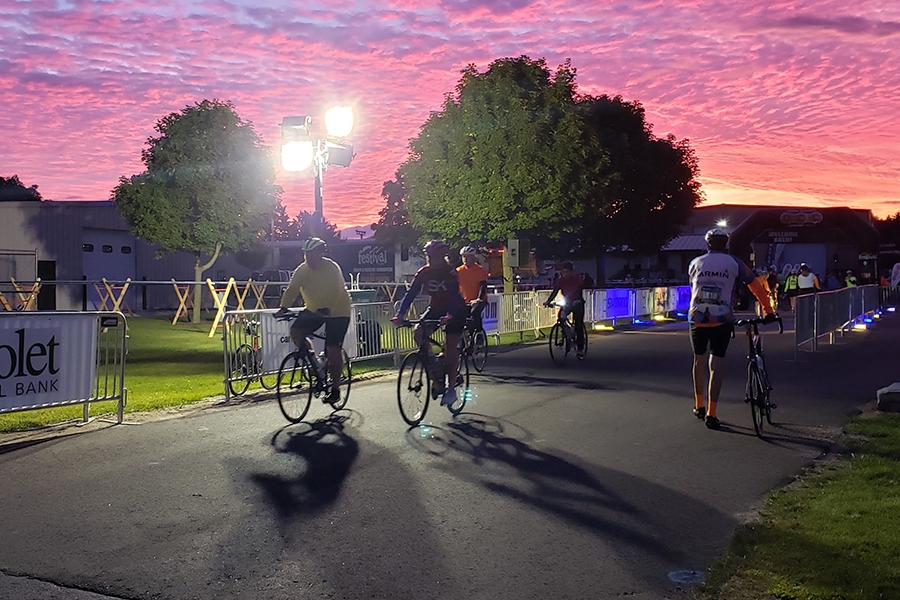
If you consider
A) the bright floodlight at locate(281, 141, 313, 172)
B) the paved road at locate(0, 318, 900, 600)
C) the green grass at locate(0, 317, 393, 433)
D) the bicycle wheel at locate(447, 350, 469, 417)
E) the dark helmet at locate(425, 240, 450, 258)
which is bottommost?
the green grass at locate(0, 317, 393, 433)

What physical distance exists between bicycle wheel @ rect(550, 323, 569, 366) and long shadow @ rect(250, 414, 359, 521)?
6969 millimetres

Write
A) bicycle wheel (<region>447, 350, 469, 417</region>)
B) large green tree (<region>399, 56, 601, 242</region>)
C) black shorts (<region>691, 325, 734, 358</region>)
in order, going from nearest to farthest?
black shorts (<region>691, 325, 734, 358</region>) < bicycle wheel (<region>447, 350, 469, 417</region>) < large green tree (<region>399, 56, 601, 242</region>)

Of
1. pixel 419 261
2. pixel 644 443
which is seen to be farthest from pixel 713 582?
pixel 419 261

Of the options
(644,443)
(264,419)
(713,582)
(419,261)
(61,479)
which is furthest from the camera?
(419,261)

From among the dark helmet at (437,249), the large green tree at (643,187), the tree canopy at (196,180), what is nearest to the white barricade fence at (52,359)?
the dark helmet at (437,249)

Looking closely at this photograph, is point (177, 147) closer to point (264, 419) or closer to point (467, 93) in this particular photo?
point (467, 93)

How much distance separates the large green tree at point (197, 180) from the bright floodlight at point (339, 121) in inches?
723

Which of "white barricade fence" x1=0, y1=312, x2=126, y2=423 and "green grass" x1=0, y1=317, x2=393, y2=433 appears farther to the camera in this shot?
"green grass" x1=0, y1=317, x2=393, y2=433

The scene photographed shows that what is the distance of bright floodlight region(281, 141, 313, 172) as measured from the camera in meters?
15.9

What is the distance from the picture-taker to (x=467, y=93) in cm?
3300

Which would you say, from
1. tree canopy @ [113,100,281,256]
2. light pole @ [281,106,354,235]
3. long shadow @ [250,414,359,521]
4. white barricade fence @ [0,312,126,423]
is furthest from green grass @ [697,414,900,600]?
tree canopy @ [113,100,281,256]

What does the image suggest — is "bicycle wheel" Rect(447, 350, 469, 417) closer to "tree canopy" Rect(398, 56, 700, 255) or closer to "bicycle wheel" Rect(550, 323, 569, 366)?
"bicycle wheel" Rect(550, 323, 569, 366)

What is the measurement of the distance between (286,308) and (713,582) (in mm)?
6666

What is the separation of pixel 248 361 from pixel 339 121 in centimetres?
576
